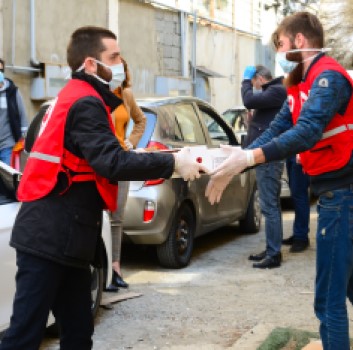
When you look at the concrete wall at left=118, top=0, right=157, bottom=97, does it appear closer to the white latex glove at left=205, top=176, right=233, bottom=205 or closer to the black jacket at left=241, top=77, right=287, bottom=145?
the black jacket at left=241, top=77, right=287, bottom=145

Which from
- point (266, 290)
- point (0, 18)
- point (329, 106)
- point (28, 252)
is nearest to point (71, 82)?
point (28, 252)

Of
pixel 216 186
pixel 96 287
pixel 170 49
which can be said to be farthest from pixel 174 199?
pixel 170 49

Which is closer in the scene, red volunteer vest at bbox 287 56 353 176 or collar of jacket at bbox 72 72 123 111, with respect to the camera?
collar of jacket at bbox 72 72 123 111

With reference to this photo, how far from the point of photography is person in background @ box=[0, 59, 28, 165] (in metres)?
8.59

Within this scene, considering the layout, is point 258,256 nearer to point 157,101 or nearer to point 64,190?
point 157,101

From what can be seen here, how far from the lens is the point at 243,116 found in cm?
1405

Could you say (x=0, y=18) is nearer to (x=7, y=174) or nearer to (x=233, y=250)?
(x=233, y=250)

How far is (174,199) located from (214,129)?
2186 millimetres

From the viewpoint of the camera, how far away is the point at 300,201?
27.5 feet

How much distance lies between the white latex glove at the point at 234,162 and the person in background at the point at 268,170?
3.80m

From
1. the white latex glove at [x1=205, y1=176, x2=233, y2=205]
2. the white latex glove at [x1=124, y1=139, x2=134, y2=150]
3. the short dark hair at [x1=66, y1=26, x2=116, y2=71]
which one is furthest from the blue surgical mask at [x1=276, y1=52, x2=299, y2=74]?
the white latex glove at [x1=124, y1=139, x2=134, y2=150]

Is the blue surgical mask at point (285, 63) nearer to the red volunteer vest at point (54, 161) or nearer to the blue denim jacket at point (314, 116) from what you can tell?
the blue denim jacket at point (314, 116)

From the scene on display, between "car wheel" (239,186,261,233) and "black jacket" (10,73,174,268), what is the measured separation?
607 centimetres

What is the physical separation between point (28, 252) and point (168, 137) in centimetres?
409
